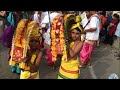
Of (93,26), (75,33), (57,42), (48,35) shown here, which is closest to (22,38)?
(75,33)

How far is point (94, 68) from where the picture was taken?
24.9 feet

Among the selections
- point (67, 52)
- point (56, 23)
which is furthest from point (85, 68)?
point (67, 52)

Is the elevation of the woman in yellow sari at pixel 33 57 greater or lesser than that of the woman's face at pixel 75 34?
lesser

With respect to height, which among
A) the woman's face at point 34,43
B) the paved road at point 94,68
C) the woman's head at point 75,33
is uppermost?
the woman's head at point 75,33

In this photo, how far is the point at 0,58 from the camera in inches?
341

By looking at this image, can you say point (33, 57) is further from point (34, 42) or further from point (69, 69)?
point (69, 69)

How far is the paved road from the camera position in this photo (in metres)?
6.78

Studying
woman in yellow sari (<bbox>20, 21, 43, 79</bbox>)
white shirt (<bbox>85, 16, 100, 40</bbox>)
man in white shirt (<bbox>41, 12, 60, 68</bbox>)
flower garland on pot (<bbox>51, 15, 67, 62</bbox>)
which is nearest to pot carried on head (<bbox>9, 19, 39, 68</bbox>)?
woman in yellow sari (<bbox>20, 21, 43, 79</bbox>)

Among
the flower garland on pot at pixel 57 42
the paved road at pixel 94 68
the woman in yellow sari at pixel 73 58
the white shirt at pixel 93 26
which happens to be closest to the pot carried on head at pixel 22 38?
the flower garland on pot at pixel 57 42

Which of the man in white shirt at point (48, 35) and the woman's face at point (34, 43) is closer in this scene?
the woman's face at point (34, 43)

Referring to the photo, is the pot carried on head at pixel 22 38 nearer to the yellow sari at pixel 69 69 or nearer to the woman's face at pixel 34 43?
the woman's face at pixel 34 43

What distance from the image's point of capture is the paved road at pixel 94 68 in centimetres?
678
